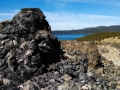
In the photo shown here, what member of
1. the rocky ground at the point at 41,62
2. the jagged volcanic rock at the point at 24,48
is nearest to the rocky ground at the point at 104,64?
the rocky ground at the point at 41,62

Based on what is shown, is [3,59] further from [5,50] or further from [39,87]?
[39,87]

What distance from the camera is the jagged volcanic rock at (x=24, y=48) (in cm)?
1840

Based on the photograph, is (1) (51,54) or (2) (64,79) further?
(1) (51,54)

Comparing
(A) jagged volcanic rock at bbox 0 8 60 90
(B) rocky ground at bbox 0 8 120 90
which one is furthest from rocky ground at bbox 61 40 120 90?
(A) jagged volcanic rock at bbox 0 8 60 90

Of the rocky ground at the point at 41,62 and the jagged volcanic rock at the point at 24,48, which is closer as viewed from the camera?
the rocky ground at the point at 41,62

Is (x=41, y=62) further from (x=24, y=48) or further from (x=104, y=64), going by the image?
(x=104, y=64)

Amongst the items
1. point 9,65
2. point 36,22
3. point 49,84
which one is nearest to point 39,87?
point 49,84

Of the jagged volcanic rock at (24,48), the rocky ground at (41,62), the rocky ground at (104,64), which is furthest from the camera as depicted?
the rocky ground at (104,64)

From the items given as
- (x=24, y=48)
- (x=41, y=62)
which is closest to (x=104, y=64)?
(x=41, y=62)

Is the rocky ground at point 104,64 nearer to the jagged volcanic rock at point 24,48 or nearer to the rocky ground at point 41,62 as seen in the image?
the rocky ground at point 41,62

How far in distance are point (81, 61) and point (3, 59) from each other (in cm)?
739

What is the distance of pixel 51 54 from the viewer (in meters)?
21.2

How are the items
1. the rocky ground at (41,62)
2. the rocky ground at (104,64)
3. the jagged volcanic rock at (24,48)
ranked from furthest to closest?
the rocky ground at (104,64)
the jagged volcanic rock at (24,48)
the rocky ground at (41,62)

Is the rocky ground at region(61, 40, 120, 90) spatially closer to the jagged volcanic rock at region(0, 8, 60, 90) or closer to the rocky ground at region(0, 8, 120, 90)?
the rocky ground at region(0, 8, 120, 90)
